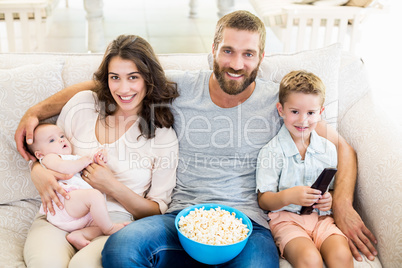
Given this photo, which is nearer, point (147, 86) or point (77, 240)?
point (77, 240)

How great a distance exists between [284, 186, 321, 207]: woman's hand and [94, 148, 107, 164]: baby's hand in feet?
2.29

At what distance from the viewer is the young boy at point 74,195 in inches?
58.2

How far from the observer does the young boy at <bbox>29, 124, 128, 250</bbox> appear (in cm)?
148

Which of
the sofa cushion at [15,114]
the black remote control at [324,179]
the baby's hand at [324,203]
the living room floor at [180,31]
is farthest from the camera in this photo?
the living room floor at [180,31]

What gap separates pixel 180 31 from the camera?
4.50 meters

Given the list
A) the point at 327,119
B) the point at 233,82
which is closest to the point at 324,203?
the point at 327,119

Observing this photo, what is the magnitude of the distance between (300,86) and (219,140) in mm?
369

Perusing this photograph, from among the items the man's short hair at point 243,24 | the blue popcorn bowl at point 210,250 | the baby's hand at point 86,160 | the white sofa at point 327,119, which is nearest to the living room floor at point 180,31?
the white sofa at point 327,119

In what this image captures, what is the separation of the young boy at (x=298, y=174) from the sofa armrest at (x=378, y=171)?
0.13 meters

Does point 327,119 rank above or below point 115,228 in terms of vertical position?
above

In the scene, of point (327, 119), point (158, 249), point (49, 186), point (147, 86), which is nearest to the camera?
point (158, 249)

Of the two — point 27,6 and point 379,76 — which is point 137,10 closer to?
point 27,6

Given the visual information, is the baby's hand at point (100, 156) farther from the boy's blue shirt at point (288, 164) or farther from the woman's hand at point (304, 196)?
the woman's hand at point (304, 196)

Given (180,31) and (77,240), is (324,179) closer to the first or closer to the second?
(77,240)
